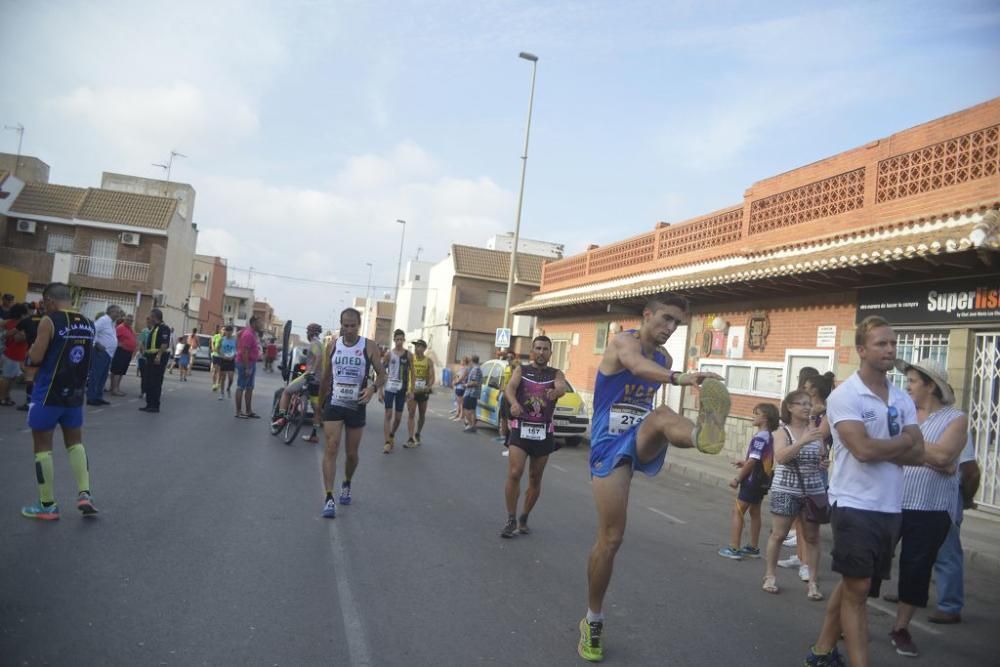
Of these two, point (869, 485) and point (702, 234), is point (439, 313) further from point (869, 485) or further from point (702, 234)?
point (869, 485)

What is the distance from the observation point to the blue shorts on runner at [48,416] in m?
5.93

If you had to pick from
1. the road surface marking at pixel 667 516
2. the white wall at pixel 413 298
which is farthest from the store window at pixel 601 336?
the white wall at pixel 413 298

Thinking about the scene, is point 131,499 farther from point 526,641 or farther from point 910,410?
point 910,410

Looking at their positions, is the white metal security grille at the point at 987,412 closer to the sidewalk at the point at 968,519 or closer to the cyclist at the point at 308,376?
the sidewalk at the point at 968,519

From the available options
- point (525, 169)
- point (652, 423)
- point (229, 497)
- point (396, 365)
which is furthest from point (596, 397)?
point (525, 169)

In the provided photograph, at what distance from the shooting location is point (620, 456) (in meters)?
4.20

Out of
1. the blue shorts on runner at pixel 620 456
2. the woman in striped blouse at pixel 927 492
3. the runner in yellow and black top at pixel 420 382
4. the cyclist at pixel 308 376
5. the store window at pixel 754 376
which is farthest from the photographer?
the store window at pixel 754 376

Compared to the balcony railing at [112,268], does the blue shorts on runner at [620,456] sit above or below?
below

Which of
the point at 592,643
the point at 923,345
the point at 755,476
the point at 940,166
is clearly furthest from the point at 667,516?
the point at 940,166

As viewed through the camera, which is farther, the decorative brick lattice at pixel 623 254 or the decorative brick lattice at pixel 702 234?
the decorative brick lattice at pixel 623 254

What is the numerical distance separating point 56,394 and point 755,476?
594cm

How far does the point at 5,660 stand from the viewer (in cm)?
343

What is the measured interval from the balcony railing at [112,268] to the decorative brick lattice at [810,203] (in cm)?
3361

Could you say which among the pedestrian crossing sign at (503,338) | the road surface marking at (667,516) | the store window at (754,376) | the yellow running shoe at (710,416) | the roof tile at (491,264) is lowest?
the road surface marking at (667,516)
